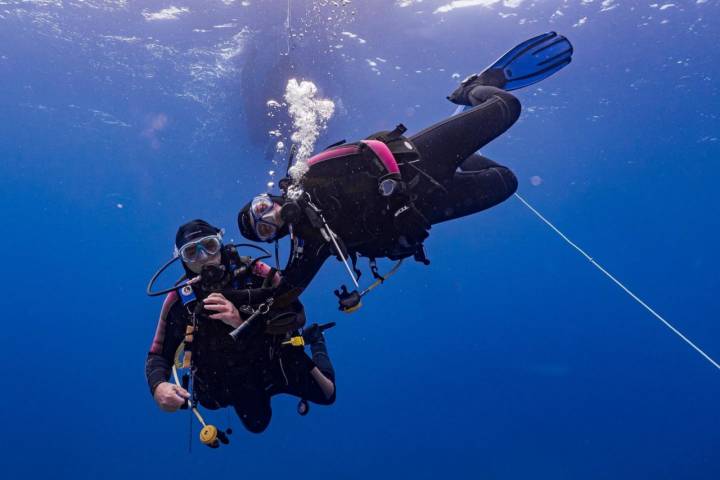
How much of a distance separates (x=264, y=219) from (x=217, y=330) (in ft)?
3.67

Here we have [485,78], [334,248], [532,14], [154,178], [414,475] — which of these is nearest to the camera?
[334,248]

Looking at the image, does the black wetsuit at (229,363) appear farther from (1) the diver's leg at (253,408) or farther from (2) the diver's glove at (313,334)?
(2) the diver's glove at (313,334)

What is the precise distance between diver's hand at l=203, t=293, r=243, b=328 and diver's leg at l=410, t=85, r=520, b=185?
7.89 feet

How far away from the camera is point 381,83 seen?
18312 mm

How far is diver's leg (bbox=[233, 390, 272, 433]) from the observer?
4320 mm

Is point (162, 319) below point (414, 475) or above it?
above

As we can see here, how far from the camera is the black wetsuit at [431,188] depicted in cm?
371

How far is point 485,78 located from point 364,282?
4433 cm

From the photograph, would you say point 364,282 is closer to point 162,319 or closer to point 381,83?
point 381,83

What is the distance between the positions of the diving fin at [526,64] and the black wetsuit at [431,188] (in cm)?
39

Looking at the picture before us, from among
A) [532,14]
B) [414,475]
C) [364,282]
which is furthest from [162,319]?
[364,282]

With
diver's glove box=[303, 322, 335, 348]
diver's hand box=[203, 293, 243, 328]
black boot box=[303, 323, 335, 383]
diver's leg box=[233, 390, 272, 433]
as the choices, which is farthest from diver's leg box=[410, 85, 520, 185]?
diver's leg box=[233, 390, 272, 433]

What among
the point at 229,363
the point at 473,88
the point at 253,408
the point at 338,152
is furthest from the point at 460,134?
the point at 253,408

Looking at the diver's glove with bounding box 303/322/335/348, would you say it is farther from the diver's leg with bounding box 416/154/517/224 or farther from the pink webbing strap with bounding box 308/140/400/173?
the pink webbing strap with bounding box 308/140/400/173
